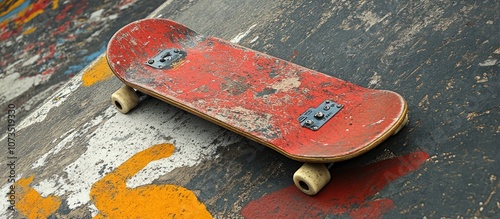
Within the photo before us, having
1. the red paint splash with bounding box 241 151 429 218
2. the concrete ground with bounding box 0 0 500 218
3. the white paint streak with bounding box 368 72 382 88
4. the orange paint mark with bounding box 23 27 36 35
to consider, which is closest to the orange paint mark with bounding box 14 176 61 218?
the concrete ground with bounding box 0 0 500 218

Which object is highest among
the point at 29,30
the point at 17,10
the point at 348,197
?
the point at 17,10

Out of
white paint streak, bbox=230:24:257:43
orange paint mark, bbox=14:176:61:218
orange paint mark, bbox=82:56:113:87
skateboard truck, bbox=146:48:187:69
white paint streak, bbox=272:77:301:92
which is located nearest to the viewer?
white paint streak, bbox=272:77:301:92

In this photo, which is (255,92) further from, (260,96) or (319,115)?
(319,115)

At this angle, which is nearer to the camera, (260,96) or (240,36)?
(260,96)

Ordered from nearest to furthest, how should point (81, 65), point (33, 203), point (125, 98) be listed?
1. point (33, 203)
2. point (125, 98)
3. point (81, 65)

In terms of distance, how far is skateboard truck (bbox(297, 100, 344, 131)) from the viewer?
2.21 metres

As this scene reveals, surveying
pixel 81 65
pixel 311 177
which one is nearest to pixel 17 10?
pixel 81 65

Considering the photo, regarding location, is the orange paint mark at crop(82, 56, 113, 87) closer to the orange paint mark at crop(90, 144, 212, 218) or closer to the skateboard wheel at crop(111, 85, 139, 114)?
the skateboard wheel at crop(111, 85, 139, 114)

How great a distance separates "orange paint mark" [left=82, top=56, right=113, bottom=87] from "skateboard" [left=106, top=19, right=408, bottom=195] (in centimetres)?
57

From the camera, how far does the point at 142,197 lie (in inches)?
95.9

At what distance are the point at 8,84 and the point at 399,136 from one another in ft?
11.7

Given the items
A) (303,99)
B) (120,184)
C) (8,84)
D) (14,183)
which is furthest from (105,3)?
(303,99)

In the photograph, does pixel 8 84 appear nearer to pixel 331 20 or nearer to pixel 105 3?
pixel 105 3

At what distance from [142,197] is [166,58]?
2.58 feet
